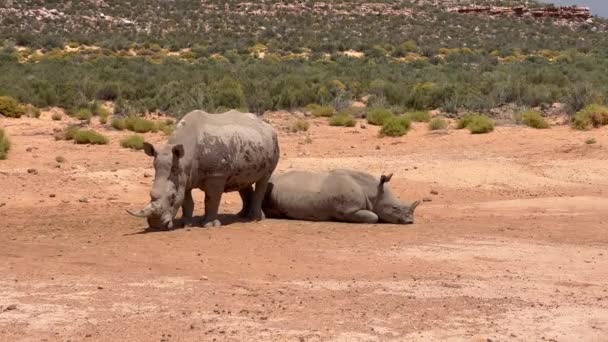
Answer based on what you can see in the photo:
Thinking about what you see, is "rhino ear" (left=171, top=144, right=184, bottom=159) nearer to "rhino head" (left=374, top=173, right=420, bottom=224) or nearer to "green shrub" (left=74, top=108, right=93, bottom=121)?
"rhino head" (left=374, top=173, right=420, bottom=224)

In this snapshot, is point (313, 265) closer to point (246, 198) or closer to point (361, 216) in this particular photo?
point (361, 216)

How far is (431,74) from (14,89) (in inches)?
823

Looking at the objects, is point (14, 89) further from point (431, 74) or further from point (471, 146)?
point (431, 74)

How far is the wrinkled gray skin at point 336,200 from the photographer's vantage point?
13.1 m

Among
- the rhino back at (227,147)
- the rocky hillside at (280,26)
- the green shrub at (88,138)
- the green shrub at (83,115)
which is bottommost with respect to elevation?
the rocky hillside at (280,26)

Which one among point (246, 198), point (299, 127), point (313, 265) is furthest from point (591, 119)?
point (313, 265)

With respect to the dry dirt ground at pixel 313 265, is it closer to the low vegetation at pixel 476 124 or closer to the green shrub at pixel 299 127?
the low vegetation at pixel 476 124

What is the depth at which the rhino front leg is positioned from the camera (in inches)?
485

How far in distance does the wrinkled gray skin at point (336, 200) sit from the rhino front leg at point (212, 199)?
125cm

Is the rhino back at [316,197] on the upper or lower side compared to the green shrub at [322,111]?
upper

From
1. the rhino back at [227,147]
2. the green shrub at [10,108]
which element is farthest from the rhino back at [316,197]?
the green shrub at [10,108]

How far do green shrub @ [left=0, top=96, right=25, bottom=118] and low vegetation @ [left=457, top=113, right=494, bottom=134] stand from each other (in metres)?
12.5

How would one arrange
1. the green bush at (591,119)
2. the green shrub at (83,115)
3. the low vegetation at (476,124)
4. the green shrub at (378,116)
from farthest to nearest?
the green shrub at (378,116) < the green shrub at (83,115) < the green bush at (591,119) < the low vegetation at (476,124)

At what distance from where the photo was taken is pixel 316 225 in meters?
12.9
